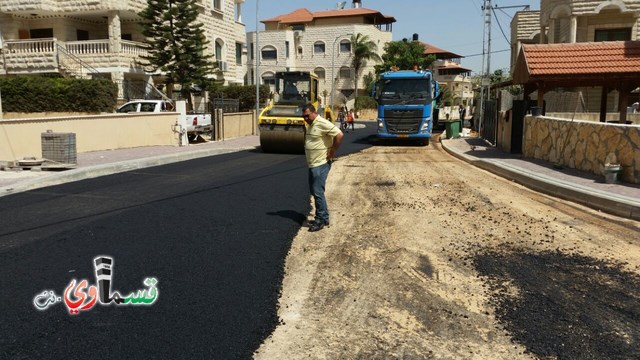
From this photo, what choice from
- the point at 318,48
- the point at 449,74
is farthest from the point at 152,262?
the point at 449,74

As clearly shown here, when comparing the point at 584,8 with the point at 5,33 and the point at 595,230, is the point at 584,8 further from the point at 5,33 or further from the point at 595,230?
the point at 5,33

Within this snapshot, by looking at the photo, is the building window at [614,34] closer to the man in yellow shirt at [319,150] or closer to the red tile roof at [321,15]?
the man in yellow shirt at [319,150]

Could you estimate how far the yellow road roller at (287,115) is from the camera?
19625mm

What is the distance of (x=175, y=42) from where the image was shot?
3152 centimetres

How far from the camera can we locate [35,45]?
Result: 30.4 meters

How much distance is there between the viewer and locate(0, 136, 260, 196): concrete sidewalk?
453 inches

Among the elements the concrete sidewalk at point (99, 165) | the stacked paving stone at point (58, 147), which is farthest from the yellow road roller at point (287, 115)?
the stacked paving stone at point (58, 147)

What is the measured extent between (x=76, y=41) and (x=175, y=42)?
229 inches

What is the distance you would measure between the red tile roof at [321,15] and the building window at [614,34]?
4580 centimetres

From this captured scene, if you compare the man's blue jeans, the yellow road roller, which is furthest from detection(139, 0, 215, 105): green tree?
the man's blue jeans

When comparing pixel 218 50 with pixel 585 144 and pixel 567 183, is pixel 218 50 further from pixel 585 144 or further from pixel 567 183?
pixel 567 183

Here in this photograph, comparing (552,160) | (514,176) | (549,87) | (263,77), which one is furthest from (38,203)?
(263,77)

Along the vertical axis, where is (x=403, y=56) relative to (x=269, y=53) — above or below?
below

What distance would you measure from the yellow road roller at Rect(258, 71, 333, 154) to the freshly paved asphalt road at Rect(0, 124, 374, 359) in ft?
25.8
